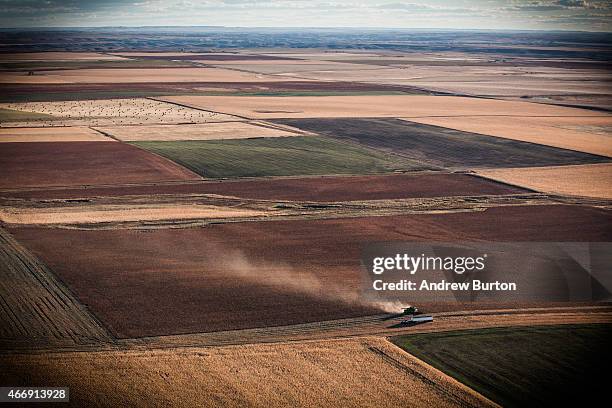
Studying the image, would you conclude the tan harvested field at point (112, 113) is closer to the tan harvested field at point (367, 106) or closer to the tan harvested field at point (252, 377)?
the tan harvested field at point (367, 106)

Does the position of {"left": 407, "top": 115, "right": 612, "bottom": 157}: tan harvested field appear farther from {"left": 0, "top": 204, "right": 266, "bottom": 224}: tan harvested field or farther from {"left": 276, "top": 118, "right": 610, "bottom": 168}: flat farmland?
{"left": 0, "top": 204, "right": 266, "bottom": 224}: tan harvested field

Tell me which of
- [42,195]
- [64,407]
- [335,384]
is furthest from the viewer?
[42,195]

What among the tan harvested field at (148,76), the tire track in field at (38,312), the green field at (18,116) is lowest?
the tire track in field at (38,312)

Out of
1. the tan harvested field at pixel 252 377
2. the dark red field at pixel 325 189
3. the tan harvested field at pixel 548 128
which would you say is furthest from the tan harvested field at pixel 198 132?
the tan harvested field at pixel 252 377

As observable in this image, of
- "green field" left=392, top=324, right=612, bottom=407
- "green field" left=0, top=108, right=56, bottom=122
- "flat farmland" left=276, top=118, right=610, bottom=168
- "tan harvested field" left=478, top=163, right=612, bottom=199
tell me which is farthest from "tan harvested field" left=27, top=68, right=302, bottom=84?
"green field" left=392, top=324, right=612, bottom=407

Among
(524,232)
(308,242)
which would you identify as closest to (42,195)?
(308,242)

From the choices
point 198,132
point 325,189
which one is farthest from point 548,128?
point 325,189

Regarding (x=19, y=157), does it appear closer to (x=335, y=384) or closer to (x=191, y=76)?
(x=335, y=384)
